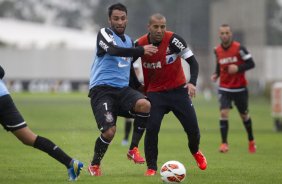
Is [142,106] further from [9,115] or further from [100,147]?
[9,115]

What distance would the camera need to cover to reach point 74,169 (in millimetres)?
11023

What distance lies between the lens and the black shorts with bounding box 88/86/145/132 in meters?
11.9

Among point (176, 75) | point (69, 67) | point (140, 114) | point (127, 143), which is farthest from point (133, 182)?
point (69, 67)

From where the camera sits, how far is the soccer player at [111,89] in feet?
39.1

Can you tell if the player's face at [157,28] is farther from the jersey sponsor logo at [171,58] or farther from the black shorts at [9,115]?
the black shorts at [9,115]

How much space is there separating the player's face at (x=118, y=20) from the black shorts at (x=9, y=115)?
7.69 feet

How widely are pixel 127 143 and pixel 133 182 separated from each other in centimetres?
852

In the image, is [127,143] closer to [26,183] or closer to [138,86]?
[138,86]

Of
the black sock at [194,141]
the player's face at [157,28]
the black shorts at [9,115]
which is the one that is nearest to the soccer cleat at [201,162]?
the black sock at [194,141]

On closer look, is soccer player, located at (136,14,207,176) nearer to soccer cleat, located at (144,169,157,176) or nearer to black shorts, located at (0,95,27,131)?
soccer cleat, located at (144,169,157,176)

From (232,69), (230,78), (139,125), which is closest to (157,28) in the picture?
(139,125)

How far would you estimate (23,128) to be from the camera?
420 inches

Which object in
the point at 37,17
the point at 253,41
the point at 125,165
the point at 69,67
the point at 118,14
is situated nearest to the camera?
the point at 118,14

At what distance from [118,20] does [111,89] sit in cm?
106
